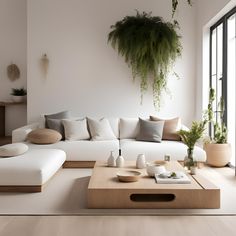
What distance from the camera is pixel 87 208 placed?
3.05m

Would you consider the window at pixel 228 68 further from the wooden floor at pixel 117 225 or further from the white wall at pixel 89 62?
the wooden floor at pixel 117 225

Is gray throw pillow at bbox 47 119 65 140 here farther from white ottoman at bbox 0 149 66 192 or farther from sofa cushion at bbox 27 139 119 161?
white ottoman at bbox 0 149 66 192

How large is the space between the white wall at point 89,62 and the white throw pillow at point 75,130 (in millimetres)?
767

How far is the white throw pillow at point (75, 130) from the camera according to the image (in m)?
5.21

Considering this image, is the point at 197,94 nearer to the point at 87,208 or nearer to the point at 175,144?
the point at 175,144

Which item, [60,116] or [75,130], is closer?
[75,130]

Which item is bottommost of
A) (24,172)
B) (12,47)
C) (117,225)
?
(117,225)

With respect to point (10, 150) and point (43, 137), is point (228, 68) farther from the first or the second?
point (10, 150)

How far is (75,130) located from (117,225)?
2.77 meters

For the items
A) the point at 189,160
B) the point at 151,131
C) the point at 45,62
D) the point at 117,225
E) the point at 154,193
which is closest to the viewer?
the point at 117,225

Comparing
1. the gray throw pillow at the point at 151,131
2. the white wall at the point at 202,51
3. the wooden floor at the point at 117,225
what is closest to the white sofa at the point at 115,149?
the gray throw pillow at the point at 151,131

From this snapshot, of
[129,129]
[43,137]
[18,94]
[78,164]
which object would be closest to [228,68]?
[129,129]

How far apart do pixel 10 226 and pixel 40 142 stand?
239 cm

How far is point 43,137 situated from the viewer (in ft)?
16.1
